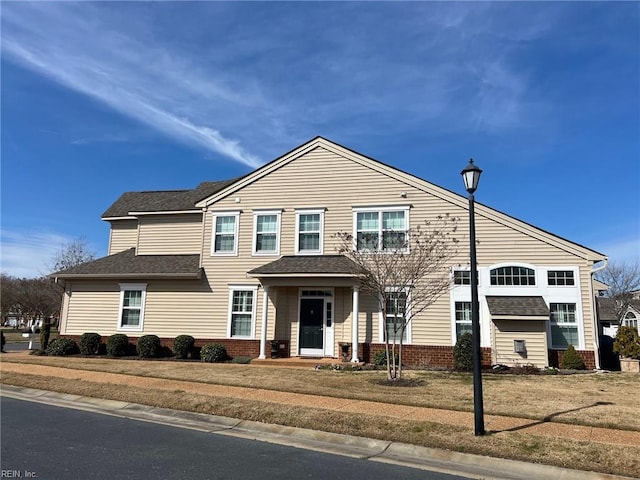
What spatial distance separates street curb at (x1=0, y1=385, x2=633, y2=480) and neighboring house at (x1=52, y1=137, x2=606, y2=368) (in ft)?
Result: 26.9

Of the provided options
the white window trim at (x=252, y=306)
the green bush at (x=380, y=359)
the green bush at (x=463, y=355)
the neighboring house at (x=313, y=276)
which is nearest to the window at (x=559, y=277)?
the neighboring house at (x=313, y=276)

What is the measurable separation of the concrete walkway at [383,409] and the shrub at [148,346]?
15.0ft

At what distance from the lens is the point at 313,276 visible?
55.2ft

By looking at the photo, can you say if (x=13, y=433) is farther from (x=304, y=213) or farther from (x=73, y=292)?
(x=73, y=292)

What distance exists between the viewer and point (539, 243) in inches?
653

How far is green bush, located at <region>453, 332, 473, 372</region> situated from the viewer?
1550 centimetres

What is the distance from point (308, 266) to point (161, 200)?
958cm

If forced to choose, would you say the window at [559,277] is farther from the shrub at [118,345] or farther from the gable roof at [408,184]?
the shrub at [118,345]

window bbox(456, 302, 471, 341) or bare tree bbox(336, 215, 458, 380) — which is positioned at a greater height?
bare tree bbox(336, 215, 458, 380)

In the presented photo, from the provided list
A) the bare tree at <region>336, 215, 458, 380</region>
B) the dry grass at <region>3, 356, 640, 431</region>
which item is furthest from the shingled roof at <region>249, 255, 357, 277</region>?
the dry grass at <region>3, 356, 640, 431</region>

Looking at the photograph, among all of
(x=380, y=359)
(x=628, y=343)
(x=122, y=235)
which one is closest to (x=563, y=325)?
(x=628, y=343)

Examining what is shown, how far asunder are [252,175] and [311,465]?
1498 cm

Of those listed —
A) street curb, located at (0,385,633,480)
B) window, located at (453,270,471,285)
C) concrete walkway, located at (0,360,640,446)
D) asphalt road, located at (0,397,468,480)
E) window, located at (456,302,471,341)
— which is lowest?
asphalt road, located at (0,397,468,480)

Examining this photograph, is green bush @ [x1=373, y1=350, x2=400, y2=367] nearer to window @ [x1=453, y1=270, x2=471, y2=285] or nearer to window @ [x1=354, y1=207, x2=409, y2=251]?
window @ [x1=453, y1=270, x2=471, y2=285]
